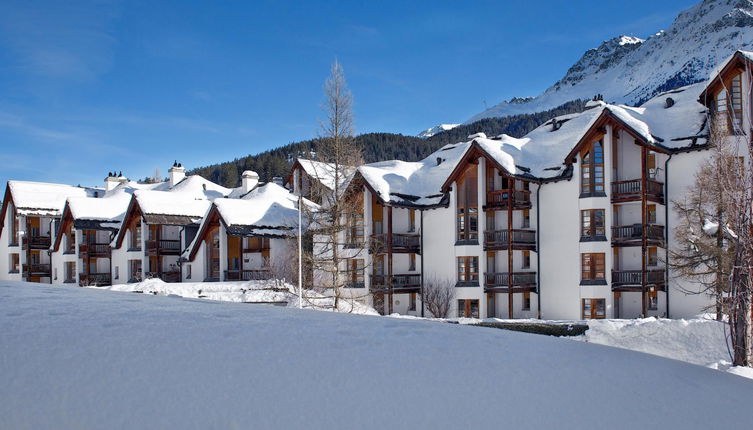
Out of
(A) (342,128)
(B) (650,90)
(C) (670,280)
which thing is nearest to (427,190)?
(A) (342,128)

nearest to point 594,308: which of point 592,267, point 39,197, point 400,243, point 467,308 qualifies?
point 592,267

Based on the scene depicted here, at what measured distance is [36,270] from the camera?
64.7 m

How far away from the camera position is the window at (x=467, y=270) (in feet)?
129

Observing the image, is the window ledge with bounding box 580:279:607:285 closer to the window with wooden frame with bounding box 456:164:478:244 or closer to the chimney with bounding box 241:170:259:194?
the window with wooden frame with bounding box 456:164:478:244

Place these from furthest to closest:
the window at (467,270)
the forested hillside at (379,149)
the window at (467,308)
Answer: the forested hillside at (379,149)
the window at (467,270)
the window at (467,308)

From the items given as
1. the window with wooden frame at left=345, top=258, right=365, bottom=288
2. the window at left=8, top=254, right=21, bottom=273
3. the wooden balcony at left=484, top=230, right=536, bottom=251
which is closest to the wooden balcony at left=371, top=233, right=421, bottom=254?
the window with wooden frame at left=345, top=258, right=365, bottom=288

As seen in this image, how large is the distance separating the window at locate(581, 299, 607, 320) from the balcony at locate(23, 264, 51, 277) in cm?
5193

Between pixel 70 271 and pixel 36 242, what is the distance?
883 centimetres

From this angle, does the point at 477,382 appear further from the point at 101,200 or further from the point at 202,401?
the point at 101,200

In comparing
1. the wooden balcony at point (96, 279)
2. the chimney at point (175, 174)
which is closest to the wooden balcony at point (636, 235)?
the wooden balcony at point (96, 279)

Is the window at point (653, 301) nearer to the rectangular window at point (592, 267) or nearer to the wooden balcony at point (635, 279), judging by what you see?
the wooden balcony at point (635, 279)

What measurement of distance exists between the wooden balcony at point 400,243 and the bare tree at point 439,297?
9.57ft

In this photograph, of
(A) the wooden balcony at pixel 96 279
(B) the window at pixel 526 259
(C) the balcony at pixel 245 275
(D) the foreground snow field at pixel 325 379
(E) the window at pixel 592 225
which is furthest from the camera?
(A) the wooden balcony at pixel 96 279

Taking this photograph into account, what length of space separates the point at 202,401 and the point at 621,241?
3435cm
